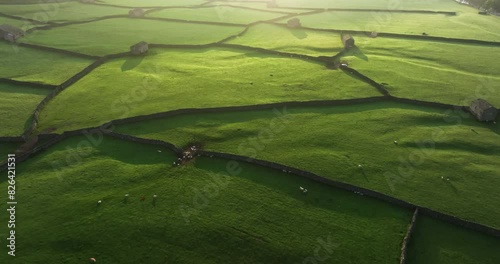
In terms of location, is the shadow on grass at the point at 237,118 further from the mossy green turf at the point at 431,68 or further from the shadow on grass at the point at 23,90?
the shadow on grass at the point at 23,90

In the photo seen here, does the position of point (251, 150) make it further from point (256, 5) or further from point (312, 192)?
point (256, 5)

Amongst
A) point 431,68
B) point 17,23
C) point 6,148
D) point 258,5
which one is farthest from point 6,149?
point 258,5

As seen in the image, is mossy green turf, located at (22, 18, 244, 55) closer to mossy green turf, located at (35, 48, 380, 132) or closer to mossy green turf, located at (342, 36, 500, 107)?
mossy green turf, located at (35, 48, 380, 132)

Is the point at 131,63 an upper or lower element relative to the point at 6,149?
upper

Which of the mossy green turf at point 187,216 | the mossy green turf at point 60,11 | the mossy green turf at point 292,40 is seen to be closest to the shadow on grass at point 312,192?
the mossy green turf at point 187,216

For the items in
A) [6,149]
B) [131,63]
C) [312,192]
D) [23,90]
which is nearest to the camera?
[312,192]

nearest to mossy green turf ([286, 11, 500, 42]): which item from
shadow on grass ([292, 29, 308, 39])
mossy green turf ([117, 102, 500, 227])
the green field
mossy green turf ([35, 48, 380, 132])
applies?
shadow on grass ([292, 29, 308, 39])
